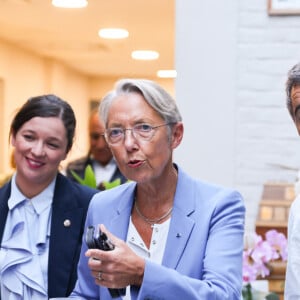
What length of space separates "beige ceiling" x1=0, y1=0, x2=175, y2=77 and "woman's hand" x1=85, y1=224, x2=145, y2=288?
4.45m

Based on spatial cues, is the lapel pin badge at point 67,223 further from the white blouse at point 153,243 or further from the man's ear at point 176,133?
the man's ear at point 176,133

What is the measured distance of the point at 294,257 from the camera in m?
1.62

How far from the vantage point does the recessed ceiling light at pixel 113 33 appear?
24.6 ft

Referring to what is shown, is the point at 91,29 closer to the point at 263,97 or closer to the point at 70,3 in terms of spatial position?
the point at 70,3

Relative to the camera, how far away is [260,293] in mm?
2549

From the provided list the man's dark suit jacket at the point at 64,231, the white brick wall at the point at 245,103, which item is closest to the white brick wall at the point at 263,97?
the white brick wall at the point at 245,103

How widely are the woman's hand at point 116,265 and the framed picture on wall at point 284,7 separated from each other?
7.67 ft

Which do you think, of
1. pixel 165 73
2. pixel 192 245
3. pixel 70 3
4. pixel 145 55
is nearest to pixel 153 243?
pixel 192 245

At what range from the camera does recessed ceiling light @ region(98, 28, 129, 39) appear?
296 inches

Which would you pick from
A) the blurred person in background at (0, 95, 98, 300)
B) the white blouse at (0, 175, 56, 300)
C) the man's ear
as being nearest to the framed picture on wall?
→ the blurred person in background at (0, 95, 98, 300)

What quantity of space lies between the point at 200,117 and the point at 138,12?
2819mm

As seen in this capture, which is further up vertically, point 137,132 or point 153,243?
point 137,132

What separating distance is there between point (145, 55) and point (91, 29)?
189cm

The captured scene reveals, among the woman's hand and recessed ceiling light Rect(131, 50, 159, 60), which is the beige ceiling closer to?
recessed ceiling light Rect(131, 50, 159, 60)
